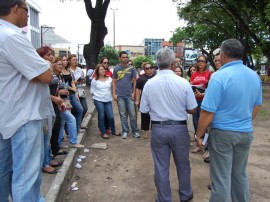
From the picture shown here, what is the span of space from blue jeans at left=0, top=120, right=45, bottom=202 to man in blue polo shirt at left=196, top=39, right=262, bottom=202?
1.59 meters

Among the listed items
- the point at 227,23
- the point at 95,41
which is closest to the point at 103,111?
the point at 95,41

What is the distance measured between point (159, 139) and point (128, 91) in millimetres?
3618

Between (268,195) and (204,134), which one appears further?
(268,195)

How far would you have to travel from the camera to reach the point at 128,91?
23.4 feet

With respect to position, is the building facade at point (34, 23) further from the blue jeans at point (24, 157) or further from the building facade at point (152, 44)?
the blue jeans at point (24, 157)

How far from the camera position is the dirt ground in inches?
163

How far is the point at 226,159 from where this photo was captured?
3117 millimetres

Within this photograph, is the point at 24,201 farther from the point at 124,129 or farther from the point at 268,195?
the point at 124,129

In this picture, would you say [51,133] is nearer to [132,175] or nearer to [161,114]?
[132,175]

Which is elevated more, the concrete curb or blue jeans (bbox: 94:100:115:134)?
blue jeans (bbox: 94:100:115:134)

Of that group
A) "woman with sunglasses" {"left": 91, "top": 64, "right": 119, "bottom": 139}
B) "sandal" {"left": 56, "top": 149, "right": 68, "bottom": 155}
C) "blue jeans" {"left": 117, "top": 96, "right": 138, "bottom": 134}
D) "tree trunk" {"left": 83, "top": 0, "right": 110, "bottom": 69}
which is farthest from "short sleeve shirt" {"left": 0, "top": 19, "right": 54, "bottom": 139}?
"tree trunk" {"left": 83, "top": 0, "right": 110, "bottom": 69}

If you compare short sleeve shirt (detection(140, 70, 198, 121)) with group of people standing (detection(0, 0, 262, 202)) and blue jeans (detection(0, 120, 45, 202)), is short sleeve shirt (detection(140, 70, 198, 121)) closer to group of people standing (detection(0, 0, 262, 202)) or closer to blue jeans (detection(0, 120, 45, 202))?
group of people standing (detection(0, 0, 262, 202))

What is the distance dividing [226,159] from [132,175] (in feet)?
6.86

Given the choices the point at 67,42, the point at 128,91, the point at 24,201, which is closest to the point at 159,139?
the point at 24,201
